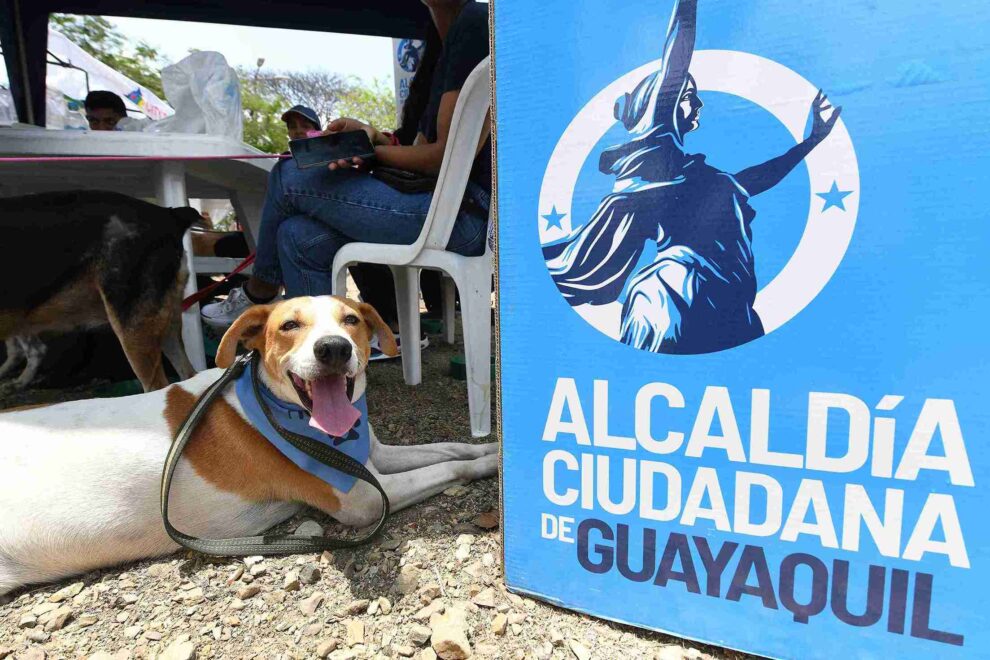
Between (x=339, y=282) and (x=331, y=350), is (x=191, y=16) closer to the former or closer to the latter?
(x=339, y=282)

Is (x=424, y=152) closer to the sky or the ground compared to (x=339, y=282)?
closer to the sky

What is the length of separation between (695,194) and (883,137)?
1.08ft

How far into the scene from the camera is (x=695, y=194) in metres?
1.20

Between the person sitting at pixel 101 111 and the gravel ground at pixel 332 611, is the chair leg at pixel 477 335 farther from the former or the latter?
the person sitting at pixel 101 111

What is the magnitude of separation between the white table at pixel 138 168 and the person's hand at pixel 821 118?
276 cm

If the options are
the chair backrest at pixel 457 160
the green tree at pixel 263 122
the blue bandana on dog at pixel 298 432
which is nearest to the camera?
the blue bandana on dog at pixel 298 432

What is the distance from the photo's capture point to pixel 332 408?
71.6 inches

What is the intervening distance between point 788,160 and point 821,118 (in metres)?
0.09

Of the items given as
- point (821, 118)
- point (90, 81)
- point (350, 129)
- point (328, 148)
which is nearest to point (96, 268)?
point (328, 148)

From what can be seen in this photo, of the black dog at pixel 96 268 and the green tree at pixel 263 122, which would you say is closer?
the black dog at pixel 96 268

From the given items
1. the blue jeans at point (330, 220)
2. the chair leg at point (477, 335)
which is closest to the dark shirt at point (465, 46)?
the blue jeans at point (330, 220)

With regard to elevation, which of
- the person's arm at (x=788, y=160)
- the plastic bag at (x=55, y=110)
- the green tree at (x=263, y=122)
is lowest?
the person's arm at (x=788, y=160)

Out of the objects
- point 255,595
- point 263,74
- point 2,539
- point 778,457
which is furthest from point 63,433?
point 263,74

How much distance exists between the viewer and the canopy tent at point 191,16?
5.03 m
